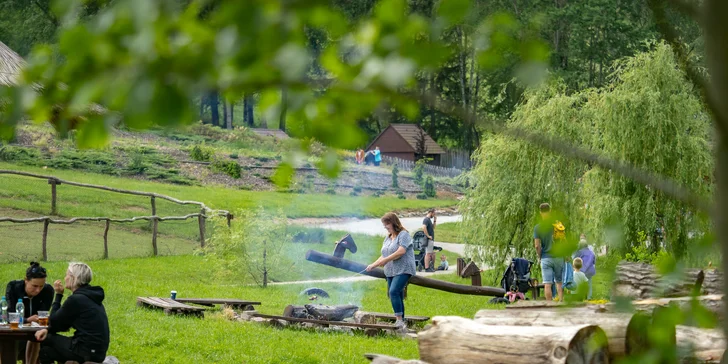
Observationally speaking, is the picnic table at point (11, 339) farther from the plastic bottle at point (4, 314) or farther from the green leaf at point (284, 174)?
the green leaf at point (284, 174)

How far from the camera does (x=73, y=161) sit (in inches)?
1475

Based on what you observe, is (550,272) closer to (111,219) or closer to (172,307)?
(172,307)

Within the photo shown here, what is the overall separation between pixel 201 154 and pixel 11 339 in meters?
34.3

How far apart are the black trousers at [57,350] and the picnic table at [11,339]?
6.2 inches

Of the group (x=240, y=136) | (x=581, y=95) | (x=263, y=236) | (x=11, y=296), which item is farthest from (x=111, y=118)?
(x=240, y=136)

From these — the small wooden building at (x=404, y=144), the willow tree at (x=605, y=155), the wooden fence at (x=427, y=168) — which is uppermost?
the small wooden building at (x=404, y=144)

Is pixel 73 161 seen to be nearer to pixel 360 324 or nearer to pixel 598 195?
pixel 598 195

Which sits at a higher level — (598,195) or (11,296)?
(598,195)

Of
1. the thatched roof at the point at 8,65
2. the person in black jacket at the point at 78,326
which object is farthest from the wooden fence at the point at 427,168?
the person in black jacket at the point at 78,326

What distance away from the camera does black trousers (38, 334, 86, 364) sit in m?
8.66

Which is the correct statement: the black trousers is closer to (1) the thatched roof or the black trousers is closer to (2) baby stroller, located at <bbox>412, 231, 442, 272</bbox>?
(1) the thatched roof

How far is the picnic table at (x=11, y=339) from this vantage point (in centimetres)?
851

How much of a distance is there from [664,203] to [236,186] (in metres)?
23.0

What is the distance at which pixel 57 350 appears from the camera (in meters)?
8.66
